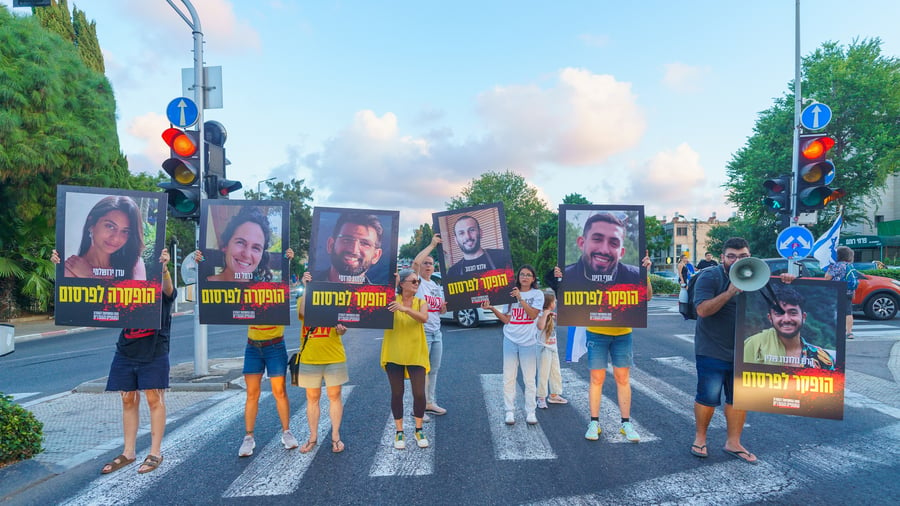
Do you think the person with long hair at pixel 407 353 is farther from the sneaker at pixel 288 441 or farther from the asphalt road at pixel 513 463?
the sneaker at pixel 288 441

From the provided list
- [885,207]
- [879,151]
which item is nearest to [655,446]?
[879,151]

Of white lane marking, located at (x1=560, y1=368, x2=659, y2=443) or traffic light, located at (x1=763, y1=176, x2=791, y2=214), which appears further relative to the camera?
traffic light, located at (x1=763, y1=176, x2=791, y2=214)

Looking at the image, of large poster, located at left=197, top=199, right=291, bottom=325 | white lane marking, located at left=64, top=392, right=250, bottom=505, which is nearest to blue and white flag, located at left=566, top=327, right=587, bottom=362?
large poster, located at left=197, top=199, right=291, bottom=325

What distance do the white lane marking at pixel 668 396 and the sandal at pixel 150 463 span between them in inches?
217

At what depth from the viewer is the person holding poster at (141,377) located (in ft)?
15.6

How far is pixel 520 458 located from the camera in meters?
4.77

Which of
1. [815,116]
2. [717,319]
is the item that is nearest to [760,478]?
[717,319]

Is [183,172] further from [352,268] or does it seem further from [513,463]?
[513,463]

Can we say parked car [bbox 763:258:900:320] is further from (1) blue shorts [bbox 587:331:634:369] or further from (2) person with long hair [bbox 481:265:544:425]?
(2) person with long hair [bbox 481:265:544:425]

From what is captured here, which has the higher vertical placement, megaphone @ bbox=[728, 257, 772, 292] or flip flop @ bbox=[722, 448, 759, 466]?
megaphone @ bbox=[728, 257, 772, 292]

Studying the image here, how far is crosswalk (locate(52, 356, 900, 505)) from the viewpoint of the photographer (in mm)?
4043

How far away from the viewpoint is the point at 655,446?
5.05 m

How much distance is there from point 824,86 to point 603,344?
113 ft

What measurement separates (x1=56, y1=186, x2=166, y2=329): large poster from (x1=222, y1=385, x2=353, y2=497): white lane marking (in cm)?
159
